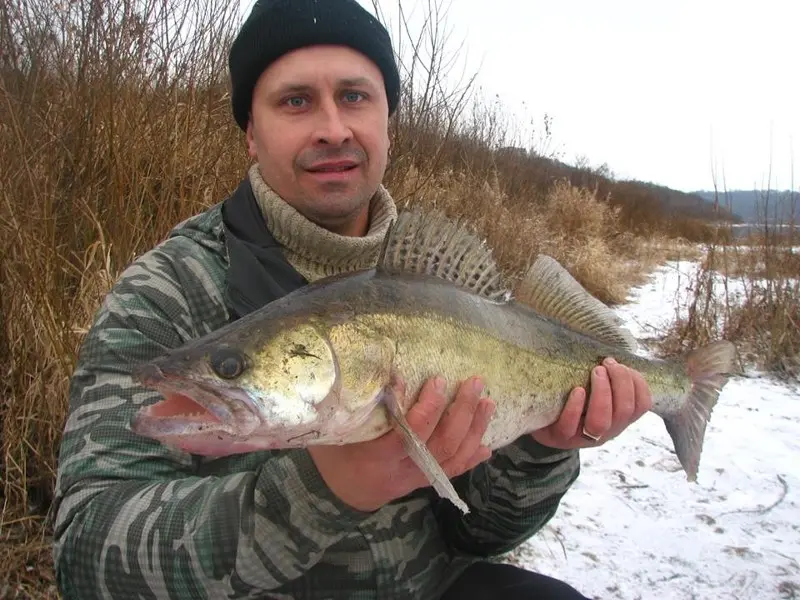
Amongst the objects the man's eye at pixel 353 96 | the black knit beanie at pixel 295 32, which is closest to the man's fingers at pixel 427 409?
the man's eye at pixel 353 96

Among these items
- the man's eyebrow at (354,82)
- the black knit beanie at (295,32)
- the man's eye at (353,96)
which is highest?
the black knit beanie at (295,32)

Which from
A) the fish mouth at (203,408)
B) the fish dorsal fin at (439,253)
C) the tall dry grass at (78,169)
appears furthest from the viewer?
the tall dry grass at (78,169)

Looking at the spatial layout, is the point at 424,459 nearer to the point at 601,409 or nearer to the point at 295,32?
the point at 601,409

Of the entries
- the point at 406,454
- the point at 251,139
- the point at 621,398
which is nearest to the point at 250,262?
the point at 251,139

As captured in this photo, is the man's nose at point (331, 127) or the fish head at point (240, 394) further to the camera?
the man's nose at point (331, 127)

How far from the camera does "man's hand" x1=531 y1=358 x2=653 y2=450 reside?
1.78 metres

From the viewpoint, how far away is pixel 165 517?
1331mm

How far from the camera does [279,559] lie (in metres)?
1.29

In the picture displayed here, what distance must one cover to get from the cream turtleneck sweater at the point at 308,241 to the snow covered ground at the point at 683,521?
1955 mm

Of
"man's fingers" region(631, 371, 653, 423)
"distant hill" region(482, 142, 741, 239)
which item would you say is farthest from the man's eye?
"distant hill" region(482, 142, 741, 239)

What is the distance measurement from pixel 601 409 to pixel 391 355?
0.76 m

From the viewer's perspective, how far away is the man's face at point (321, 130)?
1.98 meters

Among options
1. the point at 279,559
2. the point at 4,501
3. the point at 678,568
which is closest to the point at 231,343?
the point at 279,559

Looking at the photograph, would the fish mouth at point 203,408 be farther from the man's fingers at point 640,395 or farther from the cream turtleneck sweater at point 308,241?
the man's fingers at point 640,395
